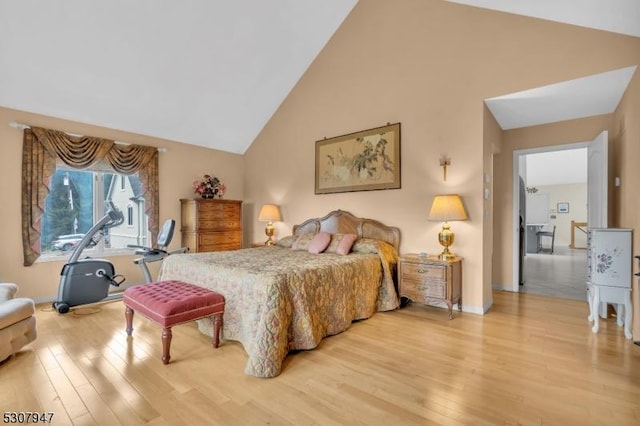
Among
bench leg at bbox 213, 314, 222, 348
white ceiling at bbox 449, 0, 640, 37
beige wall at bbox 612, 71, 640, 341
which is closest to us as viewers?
white ceiling at bbox 449, 0, 640, 37

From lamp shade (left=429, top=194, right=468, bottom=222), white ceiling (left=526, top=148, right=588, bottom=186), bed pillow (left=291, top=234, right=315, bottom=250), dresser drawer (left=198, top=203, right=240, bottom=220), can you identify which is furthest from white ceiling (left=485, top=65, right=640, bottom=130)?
white ceiling (left=526, top=148, right=588, bottom=186)

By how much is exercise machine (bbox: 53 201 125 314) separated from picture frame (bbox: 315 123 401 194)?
3.03 m

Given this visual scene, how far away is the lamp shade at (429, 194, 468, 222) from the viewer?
3.45m

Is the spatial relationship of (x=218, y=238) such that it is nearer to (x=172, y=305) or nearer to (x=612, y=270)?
(x=172, y=305)

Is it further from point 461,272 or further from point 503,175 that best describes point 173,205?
point 503,175

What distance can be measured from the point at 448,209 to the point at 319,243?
170 cm

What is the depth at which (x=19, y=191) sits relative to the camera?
3.91 metres

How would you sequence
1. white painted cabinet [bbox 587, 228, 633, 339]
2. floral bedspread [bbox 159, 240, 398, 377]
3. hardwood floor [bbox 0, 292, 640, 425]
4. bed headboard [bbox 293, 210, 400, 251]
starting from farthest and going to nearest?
bed headboard [bbox 293, 210, 400, 251]
white painted cabinet [bbox 587, 228, 633, 339]
floral bedspread [bbox 159, 240, 398, 377]
hardwood floor [bbox 0, 292, 640, 425]

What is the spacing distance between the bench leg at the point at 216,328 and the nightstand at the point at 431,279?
2148mm

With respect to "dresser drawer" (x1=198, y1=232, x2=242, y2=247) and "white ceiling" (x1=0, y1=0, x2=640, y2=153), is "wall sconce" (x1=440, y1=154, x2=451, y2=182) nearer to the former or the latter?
"white ceiling" (x1=0, y1=0, x2=640, y2=153)

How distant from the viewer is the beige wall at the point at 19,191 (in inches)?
151

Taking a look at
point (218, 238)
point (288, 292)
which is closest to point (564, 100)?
point (288, 292)

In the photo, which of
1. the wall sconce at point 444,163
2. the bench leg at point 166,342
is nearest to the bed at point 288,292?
the bench leg at point 166,342

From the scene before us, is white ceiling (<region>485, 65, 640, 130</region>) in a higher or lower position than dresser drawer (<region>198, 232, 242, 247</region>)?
higher
